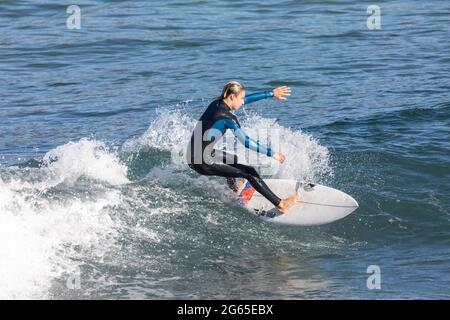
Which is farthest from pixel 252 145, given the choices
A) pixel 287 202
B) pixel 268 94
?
pixel 287 202

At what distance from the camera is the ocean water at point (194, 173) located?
10406 mm

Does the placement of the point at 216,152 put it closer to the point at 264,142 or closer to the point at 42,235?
the point at 42,235

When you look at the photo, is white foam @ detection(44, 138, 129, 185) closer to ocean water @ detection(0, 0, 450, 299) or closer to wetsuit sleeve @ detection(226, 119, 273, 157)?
ocean water @ detection(0, 0, 450, 299)

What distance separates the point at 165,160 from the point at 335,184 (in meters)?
2.71

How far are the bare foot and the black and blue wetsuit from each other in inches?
4.9

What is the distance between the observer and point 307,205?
1201 cm

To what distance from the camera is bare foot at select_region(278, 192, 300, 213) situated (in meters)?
11.8

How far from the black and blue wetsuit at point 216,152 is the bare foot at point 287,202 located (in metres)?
0.12

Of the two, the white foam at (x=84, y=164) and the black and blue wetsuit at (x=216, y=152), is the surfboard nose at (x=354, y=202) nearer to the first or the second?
the black and blue wetsuit at (x=216, y=152)

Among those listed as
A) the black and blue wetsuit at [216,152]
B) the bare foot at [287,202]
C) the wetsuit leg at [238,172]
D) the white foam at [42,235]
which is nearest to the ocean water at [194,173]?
the white foam at [42,235]

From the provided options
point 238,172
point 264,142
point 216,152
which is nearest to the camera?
point 238,172

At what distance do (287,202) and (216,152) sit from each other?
45.9 inches
